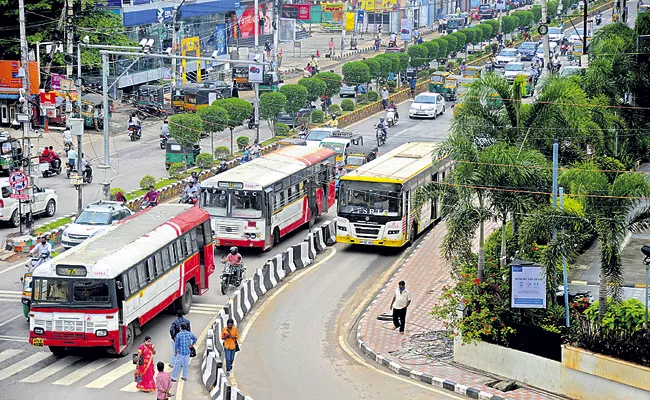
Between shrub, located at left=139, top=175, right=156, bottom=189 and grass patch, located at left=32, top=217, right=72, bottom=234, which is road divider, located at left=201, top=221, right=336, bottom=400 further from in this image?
shrub, located at left=139, top=175, right=156, bottom=189

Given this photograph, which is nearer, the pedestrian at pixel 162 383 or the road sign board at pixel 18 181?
the pedestrian at pixel 162 383

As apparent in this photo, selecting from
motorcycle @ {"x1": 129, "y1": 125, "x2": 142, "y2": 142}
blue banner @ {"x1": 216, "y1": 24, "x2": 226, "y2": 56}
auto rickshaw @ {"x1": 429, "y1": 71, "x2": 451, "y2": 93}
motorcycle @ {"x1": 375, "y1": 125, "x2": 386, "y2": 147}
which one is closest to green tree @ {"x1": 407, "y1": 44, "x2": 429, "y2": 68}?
auto rickshaw @ {"x1": 429, "y1": 71, "x2": 451, "y2": 93}

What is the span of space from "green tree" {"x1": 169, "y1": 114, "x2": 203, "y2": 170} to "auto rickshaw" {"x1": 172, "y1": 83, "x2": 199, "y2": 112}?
1586 centimetres

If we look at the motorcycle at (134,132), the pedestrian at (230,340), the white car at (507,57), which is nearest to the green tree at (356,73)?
the white car at (507,57)

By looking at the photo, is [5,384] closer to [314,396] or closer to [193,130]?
[314,396]

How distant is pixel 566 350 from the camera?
24.5 m

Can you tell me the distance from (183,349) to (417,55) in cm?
5873

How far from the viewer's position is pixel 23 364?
26656mm

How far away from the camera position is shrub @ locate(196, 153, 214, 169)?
173 ft

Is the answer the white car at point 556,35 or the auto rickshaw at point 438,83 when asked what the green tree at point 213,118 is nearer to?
the auto rickshaw at point 438,83

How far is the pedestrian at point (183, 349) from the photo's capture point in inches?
980

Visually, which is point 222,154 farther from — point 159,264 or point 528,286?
point 528,286

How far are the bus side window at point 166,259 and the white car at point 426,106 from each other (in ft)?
130

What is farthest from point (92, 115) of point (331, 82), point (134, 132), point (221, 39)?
point (221, 39)
